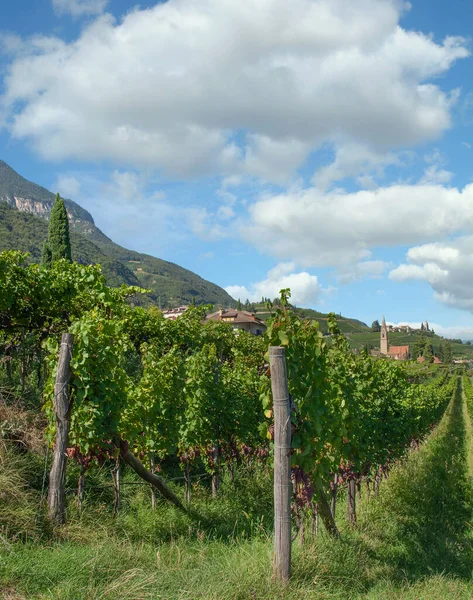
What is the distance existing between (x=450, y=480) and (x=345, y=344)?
559 cm

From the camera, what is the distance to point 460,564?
563 cm

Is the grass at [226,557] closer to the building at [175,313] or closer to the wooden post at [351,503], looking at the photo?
the wooden post at [351,503]

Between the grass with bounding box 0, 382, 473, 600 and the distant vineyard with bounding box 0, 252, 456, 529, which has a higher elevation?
the distant vineyard with bounding box 0, 252, 456, 529

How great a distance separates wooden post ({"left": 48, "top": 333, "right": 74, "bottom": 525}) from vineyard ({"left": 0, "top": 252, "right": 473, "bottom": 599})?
1 cm

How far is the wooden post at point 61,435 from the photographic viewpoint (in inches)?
183

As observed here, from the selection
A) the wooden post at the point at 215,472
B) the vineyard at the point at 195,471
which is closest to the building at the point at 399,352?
the vineyard at the point at 195,471

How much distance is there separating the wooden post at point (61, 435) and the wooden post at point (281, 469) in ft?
7.11

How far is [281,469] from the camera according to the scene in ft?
12.6

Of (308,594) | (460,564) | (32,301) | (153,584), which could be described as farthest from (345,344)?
(32,301)

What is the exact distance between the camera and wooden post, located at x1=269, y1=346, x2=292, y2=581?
3760 millimetres

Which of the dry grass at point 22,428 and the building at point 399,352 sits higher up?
the building at point 399,352

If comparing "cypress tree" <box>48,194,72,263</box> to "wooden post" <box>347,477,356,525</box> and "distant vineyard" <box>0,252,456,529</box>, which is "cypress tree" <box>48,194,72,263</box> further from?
"wooden post" <box>347,477,356,525</box>

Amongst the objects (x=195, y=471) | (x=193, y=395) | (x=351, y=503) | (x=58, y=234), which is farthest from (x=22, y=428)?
(x=58, y=234)

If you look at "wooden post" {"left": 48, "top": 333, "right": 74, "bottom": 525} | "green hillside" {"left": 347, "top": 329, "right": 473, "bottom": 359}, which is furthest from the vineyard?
"green hillside" {"left": 347, "top": 329, "right": 473, "bottom": 359}
